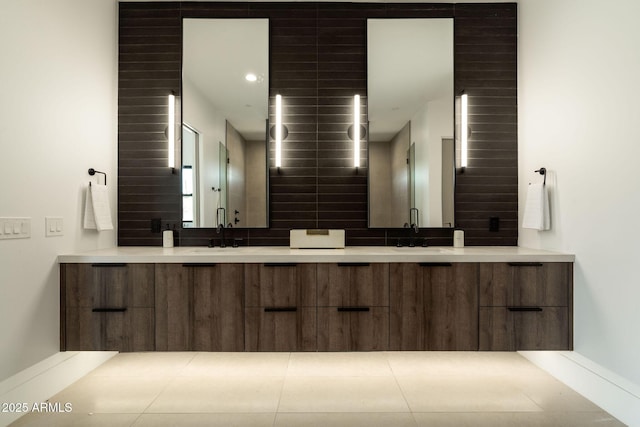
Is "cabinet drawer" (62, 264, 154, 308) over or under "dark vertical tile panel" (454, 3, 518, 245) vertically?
under

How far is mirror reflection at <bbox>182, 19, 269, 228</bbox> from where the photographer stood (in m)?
3.06

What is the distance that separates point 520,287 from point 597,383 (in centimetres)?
72

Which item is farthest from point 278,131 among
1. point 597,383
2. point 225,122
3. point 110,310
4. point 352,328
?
point 597,383

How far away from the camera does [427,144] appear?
307 centimetres

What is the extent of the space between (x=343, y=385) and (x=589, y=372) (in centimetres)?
158

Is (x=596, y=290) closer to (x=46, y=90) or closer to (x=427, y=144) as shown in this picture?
(x=427, y=144)

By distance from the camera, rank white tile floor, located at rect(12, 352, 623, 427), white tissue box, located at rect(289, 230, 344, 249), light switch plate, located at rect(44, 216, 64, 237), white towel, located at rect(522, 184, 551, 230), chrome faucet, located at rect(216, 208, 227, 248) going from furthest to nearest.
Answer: chrome faucet, located at rect(216, 208, 227, 248) < white tissue box, located at rect(289, 230, 344, 249) < white towel, located at rect(522, 184, 551, 230) < light switch plate, located at rect(44, 216, 64, 237) < white tile floor, located at rect(12, 352, 623, 427)

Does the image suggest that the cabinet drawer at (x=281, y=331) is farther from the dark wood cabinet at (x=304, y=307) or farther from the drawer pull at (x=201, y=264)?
the drawer pull at (x=201, y=264)

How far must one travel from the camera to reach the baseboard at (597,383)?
2.05m

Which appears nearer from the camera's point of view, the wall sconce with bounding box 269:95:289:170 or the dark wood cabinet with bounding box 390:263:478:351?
the dark wood cabinet with bounding box 390:263:478:351

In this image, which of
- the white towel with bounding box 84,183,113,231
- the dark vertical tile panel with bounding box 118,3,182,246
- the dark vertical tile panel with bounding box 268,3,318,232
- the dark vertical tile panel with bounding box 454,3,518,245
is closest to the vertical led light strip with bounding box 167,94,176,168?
the dark vertical tile panel with bounding box 118,3,182,246

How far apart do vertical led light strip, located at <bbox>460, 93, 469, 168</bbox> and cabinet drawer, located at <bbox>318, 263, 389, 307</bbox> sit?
133 cm

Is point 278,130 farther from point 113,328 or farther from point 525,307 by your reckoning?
point 525,307

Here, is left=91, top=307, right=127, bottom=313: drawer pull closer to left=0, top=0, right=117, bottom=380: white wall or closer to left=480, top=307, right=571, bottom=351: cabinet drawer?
left=0, top=0, right=117, bottom=380: white wall
